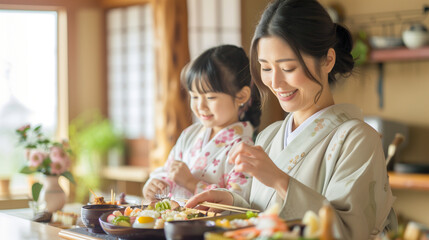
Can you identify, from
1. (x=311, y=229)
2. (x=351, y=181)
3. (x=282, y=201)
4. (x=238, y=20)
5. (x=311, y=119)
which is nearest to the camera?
Answer: (x=311, y=229)

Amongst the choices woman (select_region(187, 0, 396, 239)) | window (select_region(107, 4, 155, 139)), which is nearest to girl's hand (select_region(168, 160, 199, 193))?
woman (select_region(187, 0, 396, 239))

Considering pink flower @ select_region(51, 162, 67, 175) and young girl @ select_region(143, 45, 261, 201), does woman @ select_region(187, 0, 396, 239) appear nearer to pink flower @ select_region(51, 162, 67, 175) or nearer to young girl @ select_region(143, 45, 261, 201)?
young girl @ select_region(143, 45, 261, 201)

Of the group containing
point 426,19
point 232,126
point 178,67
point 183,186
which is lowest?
point 183,186

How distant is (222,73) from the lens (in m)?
2.35

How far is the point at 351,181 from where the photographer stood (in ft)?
5.18

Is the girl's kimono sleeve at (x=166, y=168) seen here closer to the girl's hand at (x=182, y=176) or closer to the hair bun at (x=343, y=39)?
the girl's hand at (x=182, y=176)

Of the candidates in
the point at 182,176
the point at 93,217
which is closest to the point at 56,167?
the point at 182,176

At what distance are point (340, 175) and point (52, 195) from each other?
143 cm

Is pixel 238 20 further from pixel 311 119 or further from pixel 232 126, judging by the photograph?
pixel 311 119

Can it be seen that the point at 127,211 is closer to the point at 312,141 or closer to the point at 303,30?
the point at 312,141

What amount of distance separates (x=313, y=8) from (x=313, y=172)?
19.5 inches

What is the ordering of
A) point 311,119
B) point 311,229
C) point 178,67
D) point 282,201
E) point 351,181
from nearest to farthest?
point 311,229, point 351,181, point 282,201, point 311,119, point 178,67

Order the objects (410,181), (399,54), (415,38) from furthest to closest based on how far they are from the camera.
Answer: (399,54), (415,38), (410,181)

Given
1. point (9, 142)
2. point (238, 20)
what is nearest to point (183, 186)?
point (238, 20)
